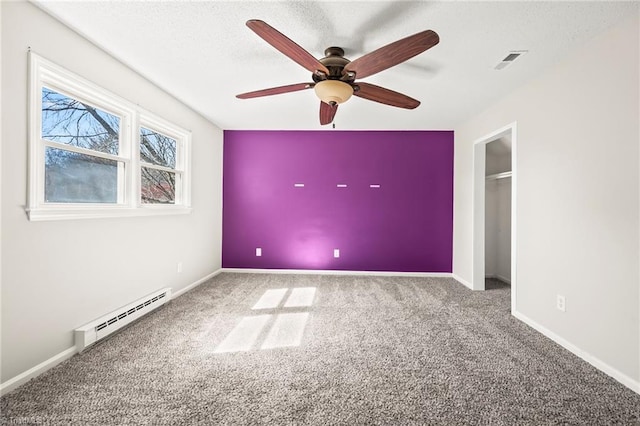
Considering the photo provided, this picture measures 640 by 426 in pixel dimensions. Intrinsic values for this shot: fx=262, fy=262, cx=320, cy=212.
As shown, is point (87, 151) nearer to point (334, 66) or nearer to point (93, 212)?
point (93, 212)

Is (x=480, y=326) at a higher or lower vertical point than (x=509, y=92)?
lower

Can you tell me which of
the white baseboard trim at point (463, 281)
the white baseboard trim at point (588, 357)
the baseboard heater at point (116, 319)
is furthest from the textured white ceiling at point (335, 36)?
the white baseboard trim at point (463, 281)

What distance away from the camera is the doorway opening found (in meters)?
3.59

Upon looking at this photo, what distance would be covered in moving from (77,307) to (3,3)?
77.2 inches

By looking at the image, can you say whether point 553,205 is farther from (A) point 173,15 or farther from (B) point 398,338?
(A) point 173,15

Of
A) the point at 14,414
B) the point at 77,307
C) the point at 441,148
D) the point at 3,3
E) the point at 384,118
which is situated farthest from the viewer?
the point at 441,148

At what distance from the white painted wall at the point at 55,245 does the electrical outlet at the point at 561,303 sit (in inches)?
148

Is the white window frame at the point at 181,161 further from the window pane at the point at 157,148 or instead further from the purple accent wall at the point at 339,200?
the purple accent wall at the point at 339,200

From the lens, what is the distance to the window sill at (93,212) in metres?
A: 1.67

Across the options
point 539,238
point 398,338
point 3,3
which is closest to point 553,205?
point 539,238

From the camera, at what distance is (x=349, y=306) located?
295cm

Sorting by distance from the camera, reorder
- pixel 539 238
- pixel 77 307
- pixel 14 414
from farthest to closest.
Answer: pixel 539 238, pixel 77 307, pixel 14 414

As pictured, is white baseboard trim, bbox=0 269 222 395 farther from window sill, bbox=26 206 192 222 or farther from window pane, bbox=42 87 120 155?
window pane, bbox=42 87 120 155

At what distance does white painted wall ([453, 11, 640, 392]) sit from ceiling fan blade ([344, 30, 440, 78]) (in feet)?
4.24
